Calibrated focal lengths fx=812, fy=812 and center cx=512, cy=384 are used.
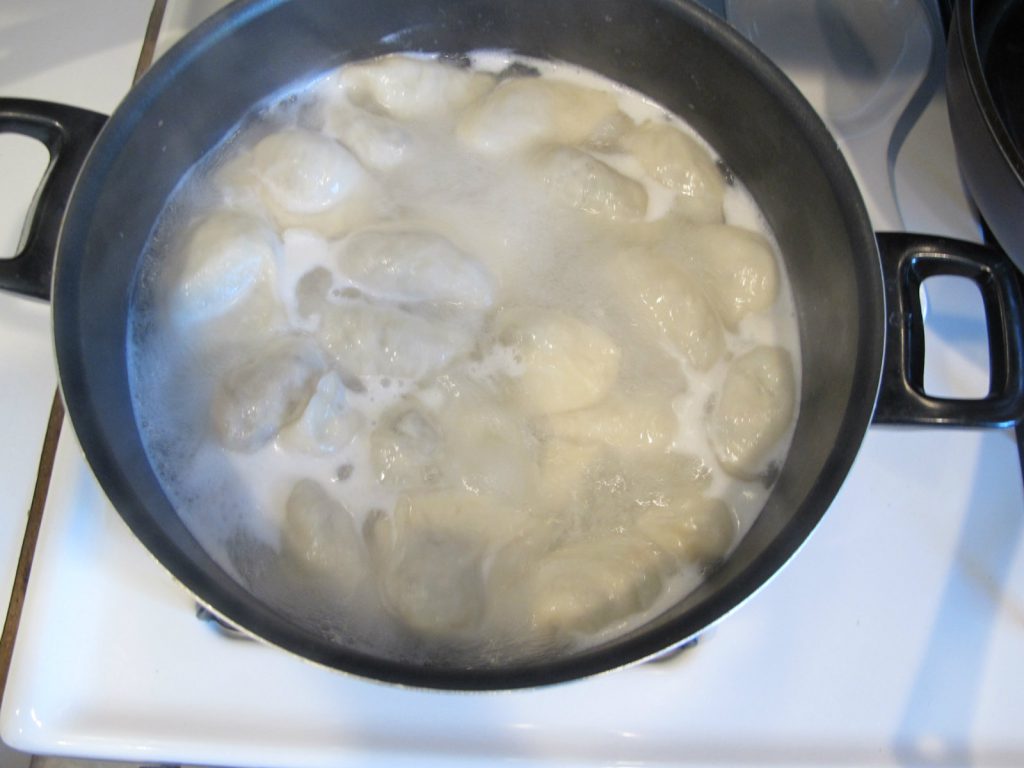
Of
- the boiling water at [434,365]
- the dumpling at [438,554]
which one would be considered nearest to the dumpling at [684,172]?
the boiling water at [434,365]

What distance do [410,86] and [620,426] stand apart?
1.43 ft

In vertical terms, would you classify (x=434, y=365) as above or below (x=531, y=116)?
below

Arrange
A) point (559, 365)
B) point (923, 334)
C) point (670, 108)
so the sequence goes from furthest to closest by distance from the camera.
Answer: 1. point (670, 108)
2. point (559, 365)
3. point (923, 334)

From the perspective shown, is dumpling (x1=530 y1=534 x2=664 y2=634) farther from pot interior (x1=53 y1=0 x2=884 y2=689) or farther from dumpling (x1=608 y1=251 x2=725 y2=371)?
dumpling (x1=608 y1=251 x2=725 y2=371)

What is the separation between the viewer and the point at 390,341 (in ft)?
2.55

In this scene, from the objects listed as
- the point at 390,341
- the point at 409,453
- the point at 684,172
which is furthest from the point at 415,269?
the point at 684,172

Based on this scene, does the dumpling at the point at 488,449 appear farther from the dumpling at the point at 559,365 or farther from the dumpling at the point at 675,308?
the dumpling at the point at 675,308

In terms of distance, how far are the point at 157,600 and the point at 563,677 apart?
0.38 m

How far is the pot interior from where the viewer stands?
59 centimetres

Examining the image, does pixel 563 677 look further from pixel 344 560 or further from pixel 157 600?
pixel 157 600

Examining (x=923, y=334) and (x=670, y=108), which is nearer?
(x=923, y=334)

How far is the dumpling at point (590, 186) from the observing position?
850mm

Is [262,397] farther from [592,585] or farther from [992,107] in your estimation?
[992,107]

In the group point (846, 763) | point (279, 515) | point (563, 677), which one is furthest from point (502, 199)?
point (846, 763)
